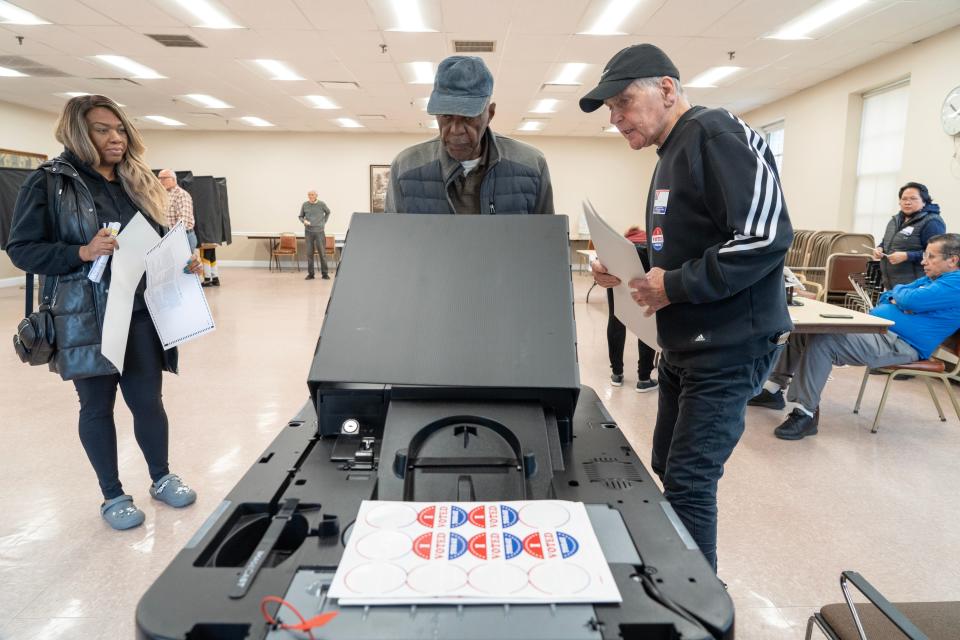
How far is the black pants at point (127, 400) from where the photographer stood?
1.93 m

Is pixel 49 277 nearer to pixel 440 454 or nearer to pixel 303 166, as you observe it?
pixel 440 454

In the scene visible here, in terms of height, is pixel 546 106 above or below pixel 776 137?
above

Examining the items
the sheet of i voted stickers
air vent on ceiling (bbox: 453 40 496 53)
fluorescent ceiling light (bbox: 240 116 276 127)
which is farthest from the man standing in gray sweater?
the sheet of i voted stickers

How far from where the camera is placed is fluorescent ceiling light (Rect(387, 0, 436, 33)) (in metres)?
5.18

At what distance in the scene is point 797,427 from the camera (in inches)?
117

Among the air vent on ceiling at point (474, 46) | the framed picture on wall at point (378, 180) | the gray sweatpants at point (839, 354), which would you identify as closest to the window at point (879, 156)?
the gray sweatpants at point (839, 354)

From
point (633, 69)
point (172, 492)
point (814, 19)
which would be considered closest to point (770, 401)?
point (633, 69)

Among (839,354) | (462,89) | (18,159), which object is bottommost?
(839,354)

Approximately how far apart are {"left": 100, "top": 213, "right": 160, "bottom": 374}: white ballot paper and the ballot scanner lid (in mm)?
1240

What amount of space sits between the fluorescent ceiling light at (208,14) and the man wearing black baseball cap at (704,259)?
205 inches

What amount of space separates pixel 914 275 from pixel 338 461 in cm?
535

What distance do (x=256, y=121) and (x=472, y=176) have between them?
10.8 metres

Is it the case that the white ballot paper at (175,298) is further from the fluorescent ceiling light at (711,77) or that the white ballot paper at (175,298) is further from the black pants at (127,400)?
the fluorescent ceiling light at (711,77)

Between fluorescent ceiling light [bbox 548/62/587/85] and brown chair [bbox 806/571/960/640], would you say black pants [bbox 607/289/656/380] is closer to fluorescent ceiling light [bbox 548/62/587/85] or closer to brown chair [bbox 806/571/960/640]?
brown chair [bbox 806/571/960/640]
